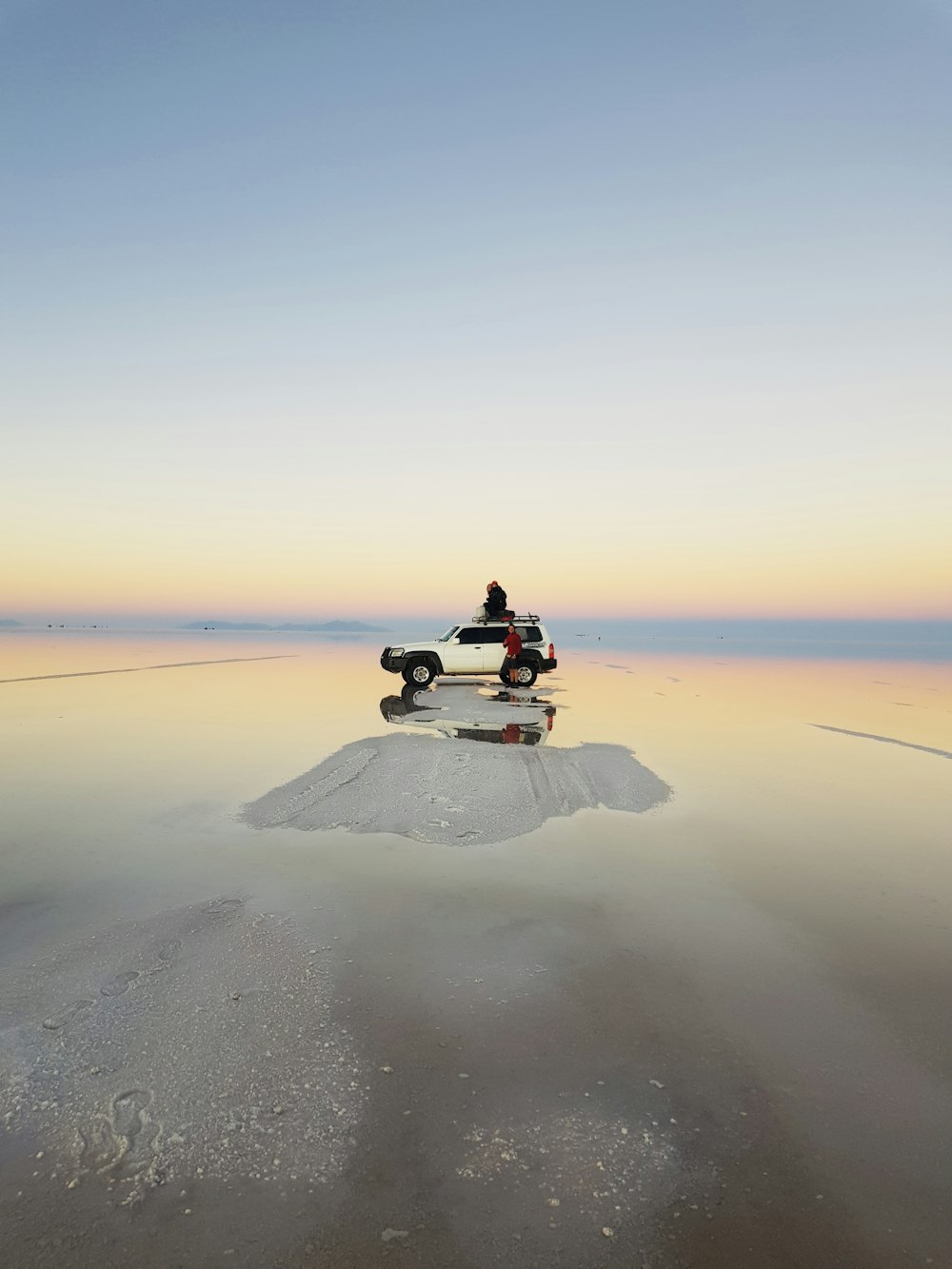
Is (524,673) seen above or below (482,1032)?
above

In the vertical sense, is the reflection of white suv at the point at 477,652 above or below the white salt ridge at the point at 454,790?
above

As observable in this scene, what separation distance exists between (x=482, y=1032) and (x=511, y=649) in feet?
65.4

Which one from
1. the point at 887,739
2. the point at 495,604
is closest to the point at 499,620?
the point at 495,604

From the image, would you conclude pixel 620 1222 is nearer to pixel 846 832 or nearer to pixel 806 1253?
pixel 806 1253

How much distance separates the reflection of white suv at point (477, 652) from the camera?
25.0 metres

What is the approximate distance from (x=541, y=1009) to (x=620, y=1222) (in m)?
1.68

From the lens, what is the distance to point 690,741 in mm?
15164

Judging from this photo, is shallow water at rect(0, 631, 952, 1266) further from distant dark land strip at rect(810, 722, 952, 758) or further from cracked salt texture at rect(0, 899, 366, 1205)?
distant dark land strip at rect(810, 722, 952, 758)

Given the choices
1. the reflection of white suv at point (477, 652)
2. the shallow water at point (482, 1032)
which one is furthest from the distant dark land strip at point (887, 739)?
the reflection of white suv at point (477, 652)

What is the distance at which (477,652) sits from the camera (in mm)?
25062

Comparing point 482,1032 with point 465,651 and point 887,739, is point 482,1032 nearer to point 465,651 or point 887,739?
point 887,739

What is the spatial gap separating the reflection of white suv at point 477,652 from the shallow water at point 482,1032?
14.8 metres

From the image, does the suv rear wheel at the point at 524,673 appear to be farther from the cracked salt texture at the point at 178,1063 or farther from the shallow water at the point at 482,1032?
the cracked salt texture at the point at 178,1063

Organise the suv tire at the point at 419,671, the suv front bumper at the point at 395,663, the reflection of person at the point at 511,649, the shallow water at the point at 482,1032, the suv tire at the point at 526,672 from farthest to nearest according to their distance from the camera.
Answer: the suv tire at the point at 419,671 < the suv front bumper at the point at 395,663 < the suv tire at the point at 526,672 < the reflection of person at the point at 511,649 < the shallow water at the point at 482,1032
